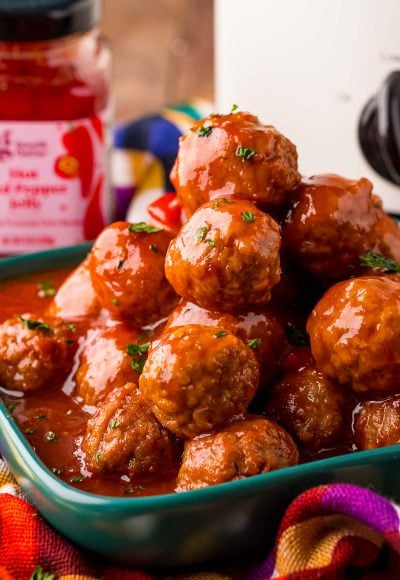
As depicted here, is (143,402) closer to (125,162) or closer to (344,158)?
(344,158)

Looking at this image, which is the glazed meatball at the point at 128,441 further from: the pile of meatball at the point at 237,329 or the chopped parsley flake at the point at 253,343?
the chopped parsley flake at the point at 253,343

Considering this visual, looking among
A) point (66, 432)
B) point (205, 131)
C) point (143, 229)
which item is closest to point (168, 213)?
point (143, 229)

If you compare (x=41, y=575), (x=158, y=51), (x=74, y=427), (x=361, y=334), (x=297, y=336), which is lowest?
(x=158, y=51)

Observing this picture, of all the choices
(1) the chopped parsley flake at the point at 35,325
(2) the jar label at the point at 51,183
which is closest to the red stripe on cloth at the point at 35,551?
(1) the chopped parsley flake at the point at 35,325

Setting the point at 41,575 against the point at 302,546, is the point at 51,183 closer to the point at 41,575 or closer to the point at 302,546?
the point at 41,575

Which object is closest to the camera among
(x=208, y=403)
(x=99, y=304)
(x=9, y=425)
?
(x=208, y=403)

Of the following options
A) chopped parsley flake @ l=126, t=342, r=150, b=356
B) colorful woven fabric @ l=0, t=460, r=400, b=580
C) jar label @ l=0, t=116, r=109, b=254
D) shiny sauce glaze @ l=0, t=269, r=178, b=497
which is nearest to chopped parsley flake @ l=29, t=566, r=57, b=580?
colorful woven fabric @ l=0, t=460, r=400, b=580

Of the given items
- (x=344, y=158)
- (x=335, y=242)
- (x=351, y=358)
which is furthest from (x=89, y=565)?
(x=344, y=158)

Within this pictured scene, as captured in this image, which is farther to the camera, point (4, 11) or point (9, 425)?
point (4, 11)
